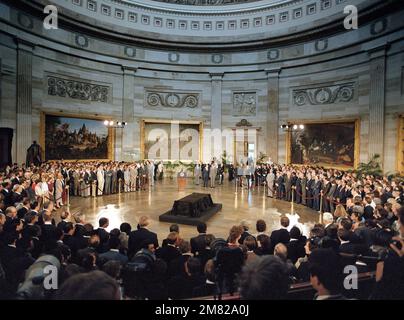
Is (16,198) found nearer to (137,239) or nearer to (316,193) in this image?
(137,239)

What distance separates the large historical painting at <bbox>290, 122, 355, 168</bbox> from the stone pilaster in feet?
43.0

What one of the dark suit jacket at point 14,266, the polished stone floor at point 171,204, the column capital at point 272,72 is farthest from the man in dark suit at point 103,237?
the column capital at point 272,72

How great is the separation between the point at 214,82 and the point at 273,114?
600 centimetres

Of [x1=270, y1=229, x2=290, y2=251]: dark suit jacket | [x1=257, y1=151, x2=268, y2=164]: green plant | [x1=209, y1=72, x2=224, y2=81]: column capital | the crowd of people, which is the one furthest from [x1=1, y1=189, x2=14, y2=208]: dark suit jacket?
[x1=209, y1=72, x2=224, y2=81]: column capital

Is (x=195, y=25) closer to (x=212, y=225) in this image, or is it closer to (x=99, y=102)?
(x=99, y=102)

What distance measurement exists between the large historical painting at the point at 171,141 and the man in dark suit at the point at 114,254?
1956cm

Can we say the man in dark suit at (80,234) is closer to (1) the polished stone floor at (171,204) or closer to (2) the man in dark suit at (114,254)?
(2) the man in dark suit at (114,254)

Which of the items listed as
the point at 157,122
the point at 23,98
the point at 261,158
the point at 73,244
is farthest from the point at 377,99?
the point at 23,98

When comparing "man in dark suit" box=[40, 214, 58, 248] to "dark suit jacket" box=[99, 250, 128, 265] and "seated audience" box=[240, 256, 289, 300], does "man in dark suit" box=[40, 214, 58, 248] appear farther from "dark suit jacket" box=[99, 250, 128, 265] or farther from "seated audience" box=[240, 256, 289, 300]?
"seated audience" box=[240, 256, 289, 300]

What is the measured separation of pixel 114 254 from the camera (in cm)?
474

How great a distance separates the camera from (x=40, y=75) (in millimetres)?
19062

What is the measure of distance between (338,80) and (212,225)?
51.6ft

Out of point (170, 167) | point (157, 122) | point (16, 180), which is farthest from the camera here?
point (157, 122)
